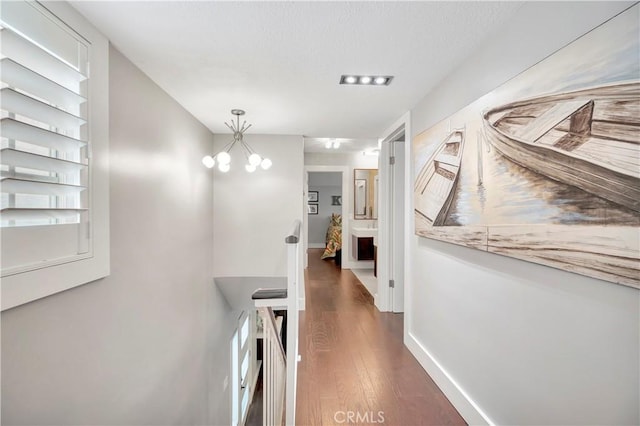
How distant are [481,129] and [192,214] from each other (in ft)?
8.93

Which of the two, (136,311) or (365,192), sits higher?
(365,192)

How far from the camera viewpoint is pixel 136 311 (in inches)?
72.7

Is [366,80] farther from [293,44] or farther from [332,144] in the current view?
[332,144]

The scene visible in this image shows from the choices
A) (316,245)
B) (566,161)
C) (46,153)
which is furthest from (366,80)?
(316,245)

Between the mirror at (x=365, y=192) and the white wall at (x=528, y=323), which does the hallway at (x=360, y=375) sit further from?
the mirror at (x=365, y=192)

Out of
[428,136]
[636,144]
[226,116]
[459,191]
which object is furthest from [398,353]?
[226,116]

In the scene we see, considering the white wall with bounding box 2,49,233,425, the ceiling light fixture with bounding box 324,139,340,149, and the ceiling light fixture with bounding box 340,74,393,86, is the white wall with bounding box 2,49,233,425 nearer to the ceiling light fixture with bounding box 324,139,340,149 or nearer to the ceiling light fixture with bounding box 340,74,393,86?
the ceiling light fixture with bounding box 340,74,393,86

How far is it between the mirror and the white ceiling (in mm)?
3171

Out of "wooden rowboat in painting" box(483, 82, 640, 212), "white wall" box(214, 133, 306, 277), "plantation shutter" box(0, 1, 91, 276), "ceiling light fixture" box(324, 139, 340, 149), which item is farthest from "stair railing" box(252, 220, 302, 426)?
"ceiling light fixture" box(324, 139, 340, 149)

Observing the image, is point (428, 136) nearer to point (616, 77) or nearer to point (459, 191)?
point (459, 191)

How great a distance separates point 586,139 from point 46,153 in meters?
2.15

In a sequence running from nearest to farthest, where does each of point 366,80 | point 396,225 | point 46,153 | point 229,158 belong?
point 46,153 → point 366,80 → point 229,158 → point 396,225

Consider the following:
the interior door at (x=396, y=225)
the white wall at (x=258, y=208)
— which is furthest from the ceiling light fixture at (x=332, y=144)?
the interior door at (x=396, y=225)

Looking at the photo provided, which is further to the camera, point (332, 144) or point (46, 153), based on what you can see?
point (332, 144)
